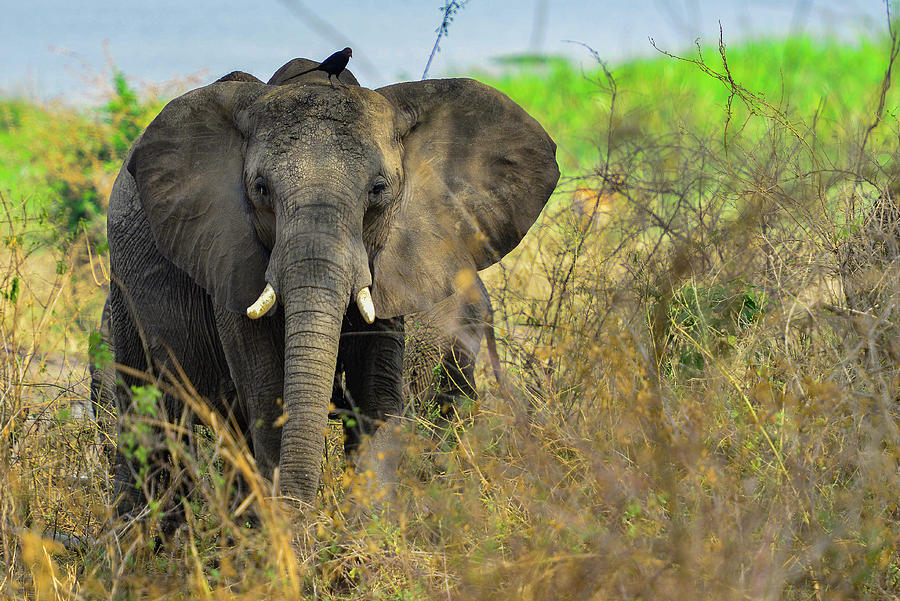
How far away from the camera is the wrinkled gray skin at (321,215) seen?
4.75 m

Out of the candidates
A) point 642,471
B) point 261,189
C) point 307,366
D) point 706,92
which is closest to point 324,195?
point 261,189

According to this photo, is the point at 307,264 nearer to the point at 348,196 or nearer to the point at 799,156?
the point at 348,196

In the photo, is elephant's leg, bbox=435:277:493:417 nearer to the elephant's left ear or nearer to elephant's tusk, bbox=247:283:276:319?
the elephant's left ear

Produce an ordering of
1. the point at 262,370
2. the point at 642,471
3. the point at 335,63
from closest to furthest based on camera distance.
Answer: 1. the point at 642,471
2. the point at 335,63
3. the point at 262,370

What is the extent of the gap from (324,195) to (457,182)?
3.22ft

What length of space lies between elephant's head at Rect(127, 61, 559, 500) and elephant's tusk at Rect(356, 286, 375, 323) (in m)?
0.01

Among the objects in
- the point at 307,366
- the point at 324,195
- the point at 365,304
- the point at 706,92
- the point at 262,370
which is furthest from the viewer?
the point at 706,92

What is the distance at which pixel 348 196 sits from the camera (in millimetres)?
4887

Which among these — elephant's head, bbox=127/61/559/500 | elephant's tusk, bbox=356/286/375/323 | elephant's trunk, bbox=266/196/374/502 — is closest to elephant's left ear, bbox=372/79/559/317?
elephant's head, bbox=127/61/559/500

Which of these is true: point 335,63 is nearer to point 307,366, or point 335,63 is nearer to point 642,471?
point 307,366

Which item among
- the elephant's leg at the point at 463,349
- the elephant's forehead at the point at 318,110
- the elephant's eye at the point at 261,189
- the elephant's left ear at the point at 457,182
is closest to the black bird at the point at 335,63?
the elephant's forehead at the point at 318,110

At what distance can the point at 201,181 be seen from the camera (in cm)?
554

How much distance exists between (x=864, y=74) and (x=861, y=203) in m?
19.9

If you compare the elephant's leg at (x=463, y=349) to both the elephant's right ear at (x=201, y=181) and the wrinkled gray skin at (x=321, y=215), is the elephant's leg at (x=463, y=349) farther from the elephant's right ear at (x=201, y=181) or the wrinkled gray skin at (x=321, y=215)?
the elephant's right ear at (x=201, y=181)
